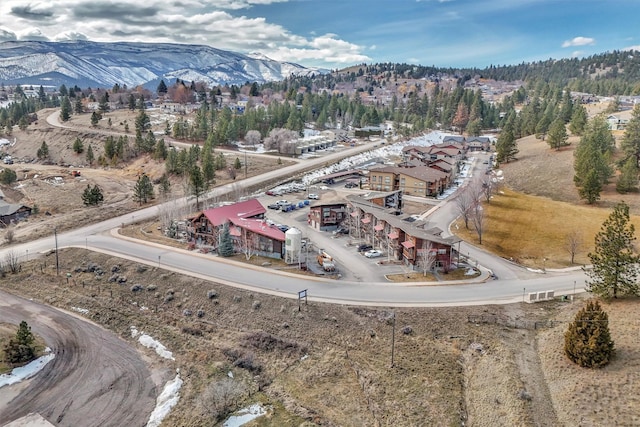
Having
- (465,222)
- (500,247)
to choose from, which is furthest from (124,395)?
(465,222)

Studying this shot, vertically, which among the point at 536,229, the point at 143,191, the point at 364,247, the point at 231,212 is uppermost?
the point at 231,212

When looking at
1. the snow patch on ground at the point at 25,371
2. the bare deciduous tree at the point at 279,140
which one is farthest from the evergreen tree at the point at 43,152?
the snow patch on ground at the point at 25,371

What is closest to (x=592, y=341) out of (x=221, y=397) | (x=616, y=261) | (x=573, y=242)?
(x=616, y=261)

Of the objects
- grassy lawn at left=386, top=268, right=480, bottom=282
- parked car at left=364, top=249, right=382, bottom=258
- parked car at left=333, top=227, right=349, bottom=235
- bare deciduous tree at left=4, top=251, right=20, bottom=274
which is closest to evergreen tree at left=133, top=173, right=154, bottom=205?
bare deciduous tree at left=4, top=251, right=20, bottom=274

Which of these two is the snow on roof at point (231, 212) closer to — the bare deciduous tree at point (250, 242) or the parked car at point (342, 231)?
the bare deciduous tree at point (250, 242)

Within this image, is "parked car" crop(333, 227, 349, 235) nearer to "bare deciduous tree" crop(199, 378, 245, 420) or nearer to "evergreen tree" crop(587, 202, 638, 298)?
"evergreen tree" crop(587, 202, 638, 298)

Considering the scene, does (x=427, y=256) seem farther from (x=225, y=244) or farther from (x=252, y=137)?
(x=252, y=137)
